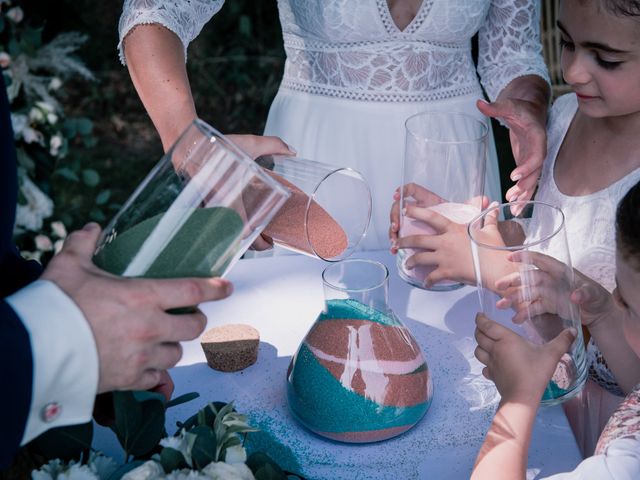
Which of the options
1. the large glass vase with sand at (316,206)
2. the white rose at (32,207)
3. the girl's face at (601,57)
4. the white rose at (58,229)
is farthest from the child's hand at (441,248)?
the white rose at (58,229)

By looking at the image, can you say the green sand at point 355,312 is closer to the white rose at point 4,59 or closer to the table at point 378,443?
the table at point 378,443

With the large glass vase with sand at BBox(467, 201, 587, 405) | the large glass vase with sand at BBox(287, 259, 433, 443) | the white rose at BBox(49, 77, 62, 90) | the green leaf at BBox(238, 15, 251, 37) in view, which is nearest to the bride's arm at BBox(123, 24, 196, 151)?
the large glass vase with sand at BBox(287, 259, 433, 443)

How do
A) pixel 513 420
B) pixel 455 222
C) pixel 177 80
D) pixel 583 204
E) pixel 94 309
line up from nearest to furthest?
pixel 94 309 → pixel 513 420 → pixel 455 222 → pixel 177 80 → pixel 583 204

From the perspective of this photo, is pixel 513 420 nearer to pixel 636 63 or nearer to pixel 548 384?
pixel 548 384

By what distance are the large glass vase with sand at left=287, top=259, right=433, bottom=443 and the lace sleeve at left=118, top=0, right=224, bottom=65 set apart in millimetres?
765

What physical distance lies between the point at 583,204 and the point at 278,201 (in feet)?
3.28

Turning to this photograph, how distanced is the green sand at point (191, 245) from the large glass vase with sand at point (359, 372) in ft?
0.90

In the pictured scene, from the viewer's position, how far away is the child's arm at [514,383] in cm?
102

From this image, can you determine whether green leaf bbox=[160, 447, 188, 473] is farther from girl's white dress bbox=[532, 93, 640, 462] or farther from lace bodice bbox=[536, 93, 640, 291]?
lace bodice bbox=[536, 93, 640, 291]

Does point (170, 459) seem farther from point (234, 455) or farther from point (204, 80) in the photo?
point (204, 80)

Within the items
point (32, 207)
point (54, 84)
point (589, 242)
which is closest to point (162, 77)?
point (589, 242)

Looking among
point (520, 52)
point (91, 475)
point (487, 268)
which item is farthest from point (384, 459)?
point (520, 52)

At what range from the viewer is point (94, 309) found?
0.81 metres

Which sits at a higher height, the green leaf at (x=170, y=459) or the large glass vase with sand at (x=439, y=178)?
the large glass vase with sand at (x=439, y=178)
